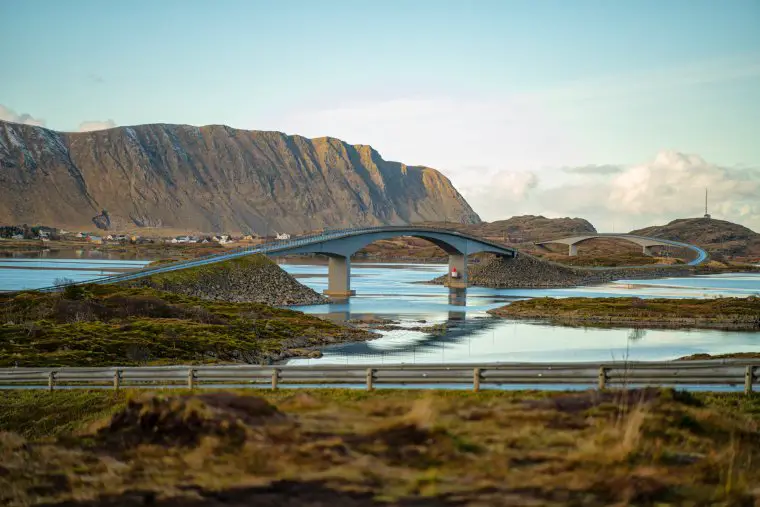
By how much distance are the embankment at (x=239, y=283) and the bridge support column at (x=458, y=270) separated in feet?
166

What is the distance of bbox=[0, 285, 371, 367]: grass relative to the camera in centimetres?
4344

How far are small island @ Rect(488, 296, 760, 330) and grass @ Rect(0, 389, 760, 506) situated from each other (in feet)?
220

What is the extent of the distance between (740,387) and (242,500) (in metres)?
16.8

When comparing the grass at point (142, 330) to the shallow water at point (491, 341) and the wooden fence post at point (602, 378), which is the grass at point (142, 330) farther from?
the wooden fence post at point (602, 378)

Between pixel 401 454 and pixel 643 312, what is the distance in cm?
7853

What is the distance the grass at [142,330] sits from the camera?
43444mm

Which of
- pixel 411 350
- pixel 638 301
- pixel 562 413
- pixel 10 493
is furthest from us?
pixel 638 301

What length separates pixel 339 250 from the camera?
399ft

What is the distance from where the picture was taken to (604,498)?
12578 mm

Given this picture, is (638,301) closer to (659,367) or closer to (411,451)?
(659,367)

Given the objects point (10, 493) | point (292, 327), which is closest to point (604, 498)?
point (10, 493)

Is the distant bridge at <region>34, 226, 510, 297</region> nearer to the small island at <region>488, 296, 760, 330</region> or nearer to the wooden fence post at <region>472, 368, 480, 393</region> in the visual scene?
the small island at <region>488, 296, 760, 330</region>

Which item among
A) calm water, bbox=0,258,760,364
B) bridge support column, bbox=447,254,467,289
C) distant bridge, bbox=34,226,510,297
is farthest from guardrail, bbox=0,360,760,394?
bridge support column, bbox=447,254,467,289

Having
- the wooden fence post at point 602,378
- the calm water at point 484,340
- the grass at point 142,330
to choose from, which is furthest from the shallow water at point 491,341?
the wooden fence post at point 602,378
